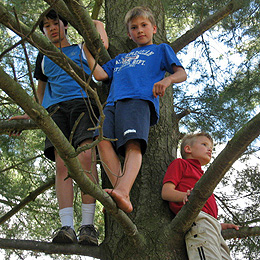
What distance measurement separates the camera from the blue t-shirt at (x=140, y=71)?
89.4 inches

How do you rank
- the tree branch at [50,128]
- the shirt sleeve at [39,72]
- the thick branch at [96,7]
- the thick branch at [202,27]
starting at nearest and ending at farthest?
the tree branch at [50,128] → the shirt sleeve at [39,72] → the thick branch at [202,27] → the thick branch at [96,7]

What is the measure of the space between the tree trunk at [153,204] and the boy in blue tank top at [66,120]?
136 millimetres

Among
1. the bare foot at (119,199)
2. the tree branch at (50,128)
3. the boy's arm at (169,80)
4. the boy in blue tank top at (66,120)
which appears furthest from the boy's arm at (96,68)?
the tree branch at (50,128)

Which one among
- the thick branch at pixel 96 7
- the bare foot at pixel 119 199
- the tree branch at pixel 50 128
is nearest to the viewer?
the tree branch at pixel 50 128

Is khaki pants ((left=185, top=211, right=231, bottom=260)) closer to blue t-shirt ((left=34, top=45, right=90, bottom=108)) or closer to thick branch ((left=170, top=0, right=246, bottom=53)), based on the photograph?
blue t-shirt ((left=34, top=45, right=90, bottom=108))

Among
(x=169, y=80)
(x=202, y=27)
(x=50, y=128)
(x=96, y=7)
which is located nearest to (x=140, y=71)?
(x=169, y=80)

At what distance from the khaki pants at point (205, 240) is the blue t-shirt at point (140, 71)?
642 mm

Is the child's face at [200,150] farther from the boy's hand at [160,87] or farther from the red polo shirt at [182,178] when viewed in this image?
the boy's hand at [160,87]

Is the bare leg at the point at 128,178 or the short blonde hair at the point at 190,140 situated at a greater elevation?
the short blonde hair at the point at 190,140

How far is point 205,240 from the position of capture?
78.0 inches

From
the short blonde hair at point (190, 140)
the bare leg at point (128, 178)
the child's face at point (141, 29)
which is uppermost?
the child's face at point (141, 29)

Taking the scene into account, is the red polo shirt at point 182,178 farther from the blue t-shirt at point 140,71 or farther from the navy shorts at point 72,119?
the navy shorts at point 72,119

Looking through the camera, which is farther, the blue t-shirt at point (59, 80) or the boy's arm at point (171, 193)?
the blue t-shirt at point (59, 80)

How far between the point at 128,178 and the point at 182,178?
461 millimetres
